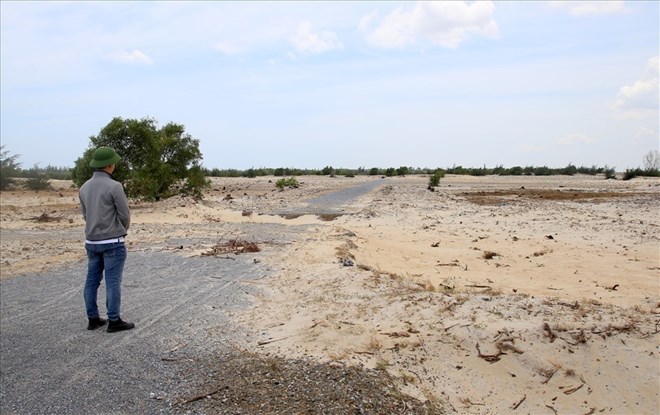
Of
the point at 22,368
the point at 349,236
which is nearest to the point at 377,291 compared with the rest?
the point at 22,368

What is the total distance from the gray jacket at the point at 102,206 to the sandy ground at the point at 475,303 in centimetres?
183

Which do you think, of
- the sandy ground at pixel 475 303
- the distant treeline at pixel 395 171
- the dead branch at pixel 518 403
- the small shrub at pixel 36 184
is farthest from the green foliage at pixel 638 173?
the small shrub at pixel 36 184

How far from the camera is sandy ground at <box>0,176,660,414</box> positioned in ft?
14.5

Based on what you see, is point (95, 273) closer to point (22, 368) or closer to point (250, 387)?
point (22, 368)

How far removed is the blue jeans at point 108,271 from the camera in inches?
220

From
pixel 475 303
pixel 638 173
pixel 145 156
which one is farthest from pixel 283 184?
pixel 475 303

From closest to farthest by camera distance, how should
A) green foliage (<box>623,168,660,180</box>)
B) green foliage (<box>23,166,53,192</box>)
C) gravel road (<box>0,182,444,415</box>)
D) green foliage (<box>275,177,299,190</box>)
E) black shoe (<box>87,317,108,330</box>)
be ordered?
1. gravel road (<box>0,182,444,415</box>)
2. black shoe (<box>87,317,108,330</box>)
3. green foliage (<box>23,166,53,192</box>)
4. green foliage (<box>275,177,299,190</box>)
5. green foliage (<box>623,168,660,180</box>)

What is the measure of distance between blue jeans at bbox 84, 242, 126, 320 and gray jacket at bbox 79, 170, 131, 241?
0.45ft

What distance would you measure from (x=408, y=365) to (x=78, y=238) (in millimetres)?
11728

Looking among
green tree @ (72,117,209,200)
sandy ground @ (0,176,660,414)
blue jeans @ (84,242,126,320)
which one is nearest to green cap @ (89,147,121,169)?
blue jeans @ (84,242,126,320)

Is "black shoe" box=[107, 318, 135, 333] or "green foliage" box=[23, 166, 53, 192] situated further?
"green foliage" box=[23, 166, 53, 192]

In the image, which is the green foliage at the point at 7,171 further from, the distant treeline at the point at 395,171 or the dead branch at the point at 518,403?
the dead branch at the point at 518,403

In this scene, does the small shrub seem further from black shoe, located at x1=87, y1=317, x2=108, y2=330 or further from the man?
the man

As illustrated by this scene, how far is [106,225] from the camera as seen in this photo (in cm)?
552
